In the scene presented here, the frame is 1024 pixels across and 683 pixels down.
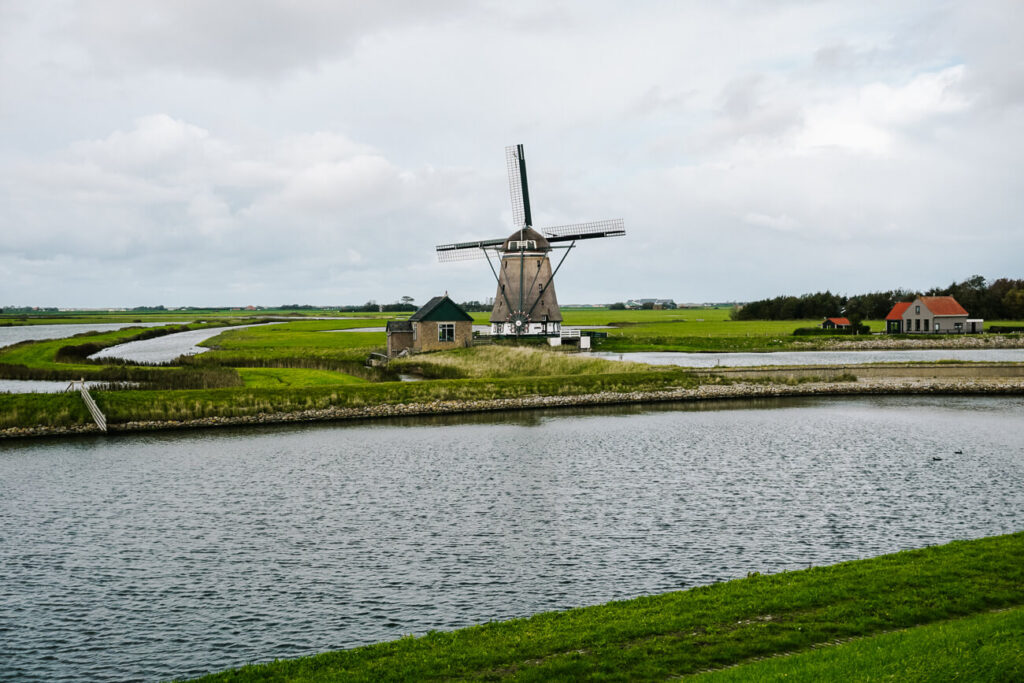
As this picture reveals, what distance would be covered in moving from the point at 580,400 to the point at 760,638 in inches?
1308

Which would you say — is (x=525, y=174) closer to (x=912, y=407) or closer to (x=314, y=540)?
(x=912, y=407)

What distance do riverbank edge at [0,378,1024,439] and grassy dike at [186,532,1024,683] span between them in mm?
28209

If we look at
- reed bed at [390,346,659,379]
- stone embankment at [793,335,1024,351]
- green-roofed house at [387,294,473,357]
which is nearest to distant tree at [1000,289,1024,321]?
stone embankment at [793,335,1024,351]

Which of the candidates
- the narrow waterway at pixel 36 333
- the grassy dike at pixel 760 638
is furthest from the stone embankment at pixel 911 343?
the narrow waterway at pixel 36 333

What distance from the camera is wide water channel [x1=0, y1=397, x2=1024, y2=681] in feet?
41.7

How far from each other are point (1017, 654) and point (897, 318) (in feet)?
315

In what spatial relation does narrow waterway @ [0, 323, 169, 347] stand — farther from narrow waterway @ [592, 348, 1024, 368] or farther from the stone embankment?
the stone embankment

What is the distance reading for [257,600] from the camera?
13.6 m

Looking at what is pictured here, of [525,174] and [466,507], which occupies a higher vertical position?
[525,174]

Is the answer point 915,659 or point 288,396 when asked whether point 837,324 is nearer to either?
point 288,396

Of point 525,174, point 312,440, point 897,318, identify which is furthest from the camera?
point 897,318

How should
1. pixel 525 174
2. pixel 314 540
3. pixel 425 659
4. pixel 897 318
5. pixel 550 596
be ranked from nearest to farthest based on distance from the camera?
Answer: pixel 425 659 → pixel 550 596 → pixel 314 540 → pixel 525 174 → pixel 897 318

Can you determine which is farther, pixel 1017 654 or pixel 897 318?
pixel 897 318

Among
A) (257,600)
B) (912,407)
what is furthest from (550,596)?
(912,407)
